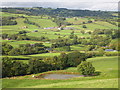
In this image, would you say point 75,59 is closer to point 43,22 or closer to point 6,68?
point 6,68

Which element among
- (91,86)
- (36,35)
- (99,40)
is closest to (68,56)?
(91,86)

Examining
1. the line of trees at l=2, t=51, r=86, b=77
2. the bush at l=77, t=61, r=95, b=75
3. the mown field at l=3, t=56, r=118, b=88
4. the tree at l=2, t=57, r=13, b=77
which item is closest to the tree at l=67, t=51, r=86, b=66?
the line of trees at l=2, t=51, r=86, b=77

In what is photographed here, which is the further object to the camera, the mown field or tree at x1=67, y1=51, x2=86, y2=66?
tree at x1=67, y1=51, x2=86, y2=66

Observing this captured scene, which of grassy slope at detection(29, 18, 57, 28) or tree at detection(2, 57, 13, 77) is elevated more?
grassy slope at detection(29, 18, 57, 28)

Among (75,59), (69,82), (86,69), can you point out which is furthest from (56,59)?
(69,82)

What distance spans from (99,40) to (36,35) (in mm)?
43839

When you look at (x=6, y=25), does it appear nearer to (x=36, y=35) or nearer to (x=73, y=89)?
(x=36, y=35)

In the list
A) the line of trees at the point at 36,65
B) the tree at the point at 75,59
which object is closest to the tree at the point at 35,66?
the line of trees at the point at 36,65

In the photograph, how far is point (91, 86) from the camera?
23406 mm

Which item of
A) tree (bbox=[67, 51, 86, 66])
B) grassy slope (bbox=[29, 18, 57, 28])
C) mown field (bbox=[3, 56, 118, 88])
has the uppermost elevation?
grassy slope (bbox=[29, 18, 57, 28])

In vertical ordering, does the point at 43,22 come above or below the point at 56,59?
above

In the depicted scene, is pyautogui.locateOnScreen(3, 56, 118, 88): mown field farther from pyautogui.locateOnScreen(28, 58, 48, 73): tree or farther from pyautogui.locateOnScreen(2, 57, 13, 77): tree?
pyautogui.locateOnScreen(28, 58, 48, 73): tree

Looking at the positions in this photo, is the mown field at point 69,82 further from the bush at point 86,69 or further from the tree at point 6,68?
the tree at point 6,68

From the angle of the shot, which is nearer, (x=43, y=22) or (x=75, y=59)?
(x=75, y=59)
